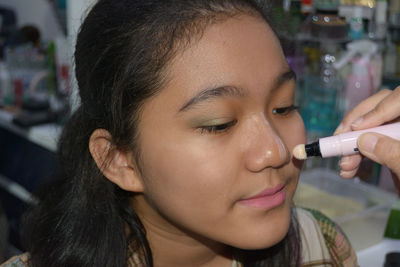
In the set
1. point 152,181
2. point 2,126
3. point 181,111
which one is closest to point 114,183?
point 152,181

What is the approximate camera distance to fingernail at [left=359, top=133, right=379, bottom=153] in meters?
0.66

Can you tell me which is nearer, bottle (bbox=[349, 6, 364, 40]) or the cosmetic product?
the cosmetic product

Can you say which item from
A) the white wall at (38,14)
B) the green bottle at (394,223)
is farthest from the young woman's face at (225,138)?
the white wall at (38,14)

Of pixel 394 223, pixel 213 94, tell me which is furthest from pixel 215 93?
pixel 394 223

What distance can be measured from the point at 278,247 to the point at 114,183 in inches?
14.2

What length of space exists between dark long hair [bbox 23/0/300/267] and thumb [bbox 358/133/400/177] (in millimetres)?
Result: 275

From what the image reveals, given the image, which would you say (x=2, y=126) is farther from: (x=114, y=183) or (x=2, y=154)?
(x=114, y=183)

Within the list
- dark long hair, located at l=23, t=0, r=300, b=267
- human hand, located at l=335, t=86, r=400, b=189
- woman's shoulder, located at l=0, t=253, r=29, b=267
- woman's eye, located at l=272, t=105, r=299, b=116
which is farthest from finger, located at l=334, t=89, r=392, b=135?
woman's shoulder, located at l=0, t=253, r=29, b=267

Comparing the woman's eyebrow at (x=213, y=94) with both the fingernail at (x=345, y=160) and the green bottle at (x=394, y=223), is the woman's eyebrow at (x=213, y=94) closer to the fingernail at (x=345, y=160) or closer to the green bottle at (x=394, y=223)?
the fingernail at (x=345, y=160)

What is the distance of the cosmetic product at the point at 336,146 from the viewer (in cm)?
68

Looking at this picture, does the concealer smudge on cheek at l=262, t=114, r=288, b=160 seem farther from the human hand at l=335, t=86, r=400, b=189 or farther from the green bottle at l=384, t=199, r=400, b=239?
the green bottle at l=384, t=199, r=400, b=239

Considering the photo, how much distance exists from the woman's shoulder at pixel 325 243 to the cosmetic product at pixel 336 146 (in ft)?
1.07

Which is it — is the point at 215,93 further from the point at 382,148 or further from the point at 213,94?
the point at 382,148

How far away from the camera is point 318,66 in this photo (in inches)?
68.0
